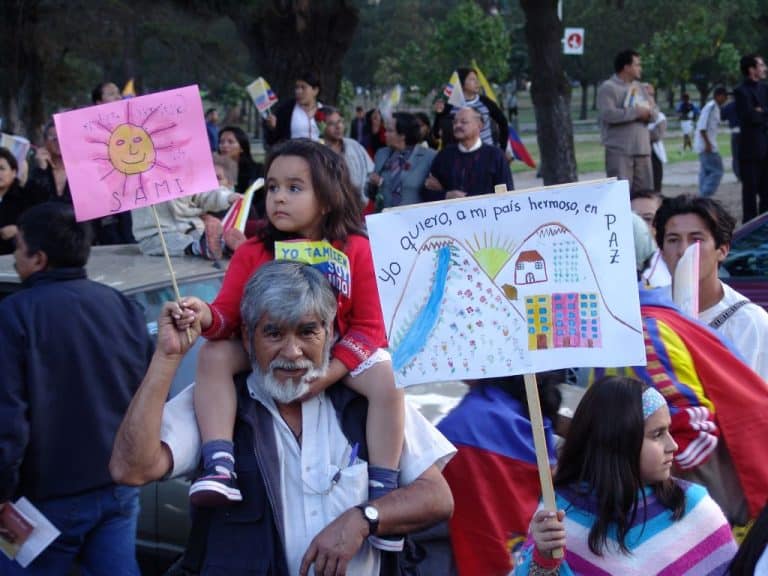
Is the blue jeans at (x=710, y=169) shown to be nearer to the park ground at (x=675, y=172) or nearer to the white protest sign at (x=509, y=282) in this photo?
the park ground at (x=675, y=172)

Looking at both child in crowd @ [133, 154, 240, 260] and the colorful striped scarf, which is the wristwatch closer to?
the colorful striped scarf

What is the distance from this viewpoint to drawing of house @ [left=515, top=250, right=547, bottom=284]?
2.96 meters

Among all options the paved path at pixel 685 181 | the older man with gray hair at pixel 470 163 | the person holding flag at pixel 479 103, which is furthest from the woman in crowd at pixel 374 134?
the older man with gray hair at pixel 470 163

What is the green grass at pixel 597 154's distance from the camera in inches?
1115

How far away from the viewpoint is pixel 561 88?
15.6 metres

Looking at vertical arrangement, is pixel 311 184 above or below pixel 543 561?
above

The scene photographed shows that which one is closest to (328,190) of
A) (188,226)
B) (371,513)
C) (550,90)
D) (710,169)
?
(371,513)

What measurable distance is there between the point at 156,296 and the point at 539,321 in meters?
2.67

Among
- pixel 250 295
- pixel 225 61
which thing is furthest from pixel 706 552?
pixel 225 61

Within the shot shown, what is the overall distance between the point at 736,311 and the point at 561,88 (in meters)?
11.7

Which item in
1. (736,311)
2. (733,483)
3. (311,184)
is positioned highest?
(311,184)

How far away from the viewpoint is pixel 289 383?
306 cm

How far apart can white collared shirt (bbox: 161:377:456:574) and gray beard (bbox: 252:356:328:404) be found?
0.25ft

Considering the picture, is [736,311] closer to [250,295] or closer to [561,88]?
[250,295]
